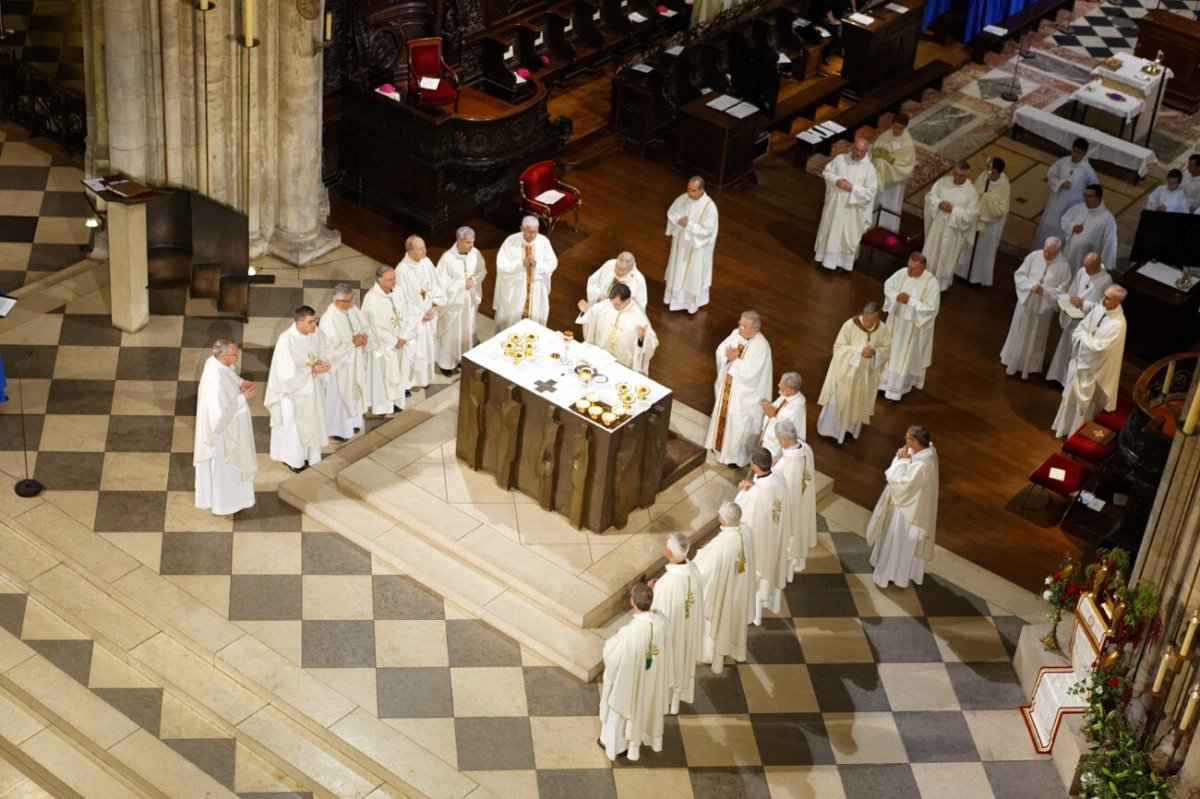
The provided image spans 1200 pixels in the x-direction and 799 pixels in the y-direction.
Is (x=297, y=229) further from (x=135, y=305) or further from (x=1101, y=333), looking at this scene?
(x=1101, y=333)

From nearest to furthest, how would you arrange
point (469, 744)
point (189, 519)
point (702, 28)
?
point (469, 744) < point (189, 519) < point (702, 28)

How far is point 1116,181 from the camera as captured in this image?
20.0 meters

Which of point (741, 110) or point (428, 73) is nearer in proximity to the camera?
point (428, 73)

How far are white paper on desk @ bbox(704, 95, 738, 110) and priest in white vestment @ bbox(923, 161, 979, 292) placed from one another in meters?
2.73

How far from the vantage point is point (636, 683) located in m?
10.9

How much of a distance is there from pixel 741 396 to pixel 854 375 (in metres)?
1.13

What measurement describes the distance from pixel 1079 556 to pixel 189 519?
701cm

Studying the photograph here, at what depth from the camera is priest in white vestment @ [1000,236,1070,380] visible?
1560 centimetres

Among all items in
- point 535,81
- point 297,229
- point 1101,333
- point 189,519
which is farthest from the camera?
point 535,81

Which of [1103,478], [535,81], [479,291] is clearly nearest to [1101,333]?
[1103,478]

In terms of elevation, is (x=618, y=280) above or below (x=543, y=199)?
above

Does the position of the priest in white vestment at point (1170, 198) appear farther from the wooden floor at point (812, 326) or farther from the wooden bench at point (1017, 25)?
the wooden bench at point (1017, 25)

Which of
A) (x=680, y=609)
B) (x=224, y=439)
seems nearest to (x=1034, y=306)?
(x=680, y=609)

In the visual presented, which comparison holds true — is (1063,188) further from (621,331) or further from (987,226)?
(621,331)
